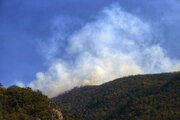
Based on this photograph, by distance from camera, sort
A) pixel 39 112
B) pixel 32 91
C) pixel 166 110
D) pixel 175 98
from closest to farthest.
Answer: pixel 39 112 → pixel 32 91 → pixel 166 110 → pixel 175 98

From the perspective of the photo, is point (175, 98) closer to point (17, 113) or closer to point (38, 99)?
point (38, 99)

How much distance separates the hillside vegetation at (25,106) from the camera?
208 ft

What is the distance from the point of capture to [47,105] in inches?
2963

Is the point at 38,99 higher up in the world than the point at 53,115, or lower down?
higher up

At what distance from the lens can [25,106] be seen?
69.5m

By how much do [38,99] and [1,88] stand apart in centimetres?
1252

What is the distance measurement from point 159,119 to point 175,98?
3406 centimetres

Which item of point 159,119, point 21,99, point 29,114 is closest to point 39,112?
point 29,114

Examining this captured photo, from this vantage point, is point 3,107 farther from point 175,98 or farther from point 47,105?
point 175,98

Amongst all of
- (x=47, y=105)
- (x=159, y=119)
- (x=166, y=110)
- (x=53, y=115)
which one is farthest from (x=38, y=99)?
(x=166, y=110)

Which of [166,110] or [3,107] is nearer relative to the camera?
[3,107]

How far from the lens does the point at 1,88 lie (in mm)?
78062

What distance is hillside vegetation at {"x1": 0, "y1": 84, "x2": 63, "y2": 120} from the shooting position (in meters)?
63.4

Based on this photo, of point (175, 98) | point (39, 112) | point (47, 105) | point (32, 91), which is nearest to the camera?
point (39, 112)
